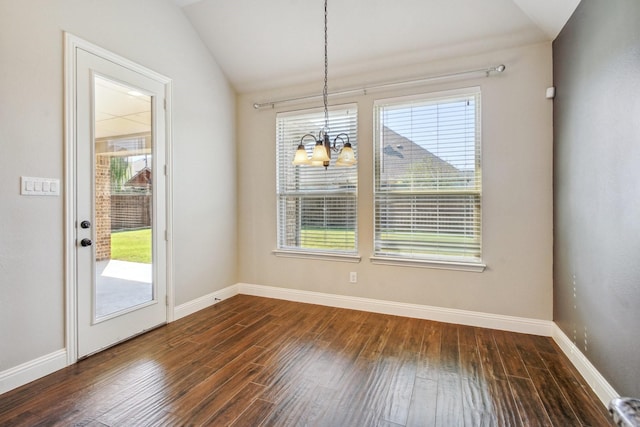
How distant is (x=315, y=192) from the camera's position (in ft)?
13.1

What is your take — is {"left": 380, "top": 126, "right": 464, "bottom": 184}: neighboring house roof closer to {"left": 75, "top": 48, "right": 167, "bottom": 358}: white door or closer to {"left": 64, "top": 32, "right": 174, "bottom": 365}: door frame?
{"left": 75, "top": 48, "right": 167, "bottom": 358}: white door

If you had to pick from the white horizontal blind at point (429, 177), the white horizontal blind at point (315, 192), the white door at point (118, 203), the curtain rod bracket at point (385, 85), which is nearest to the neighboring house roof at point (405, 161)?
the white horizontal blind at point (429, 177)

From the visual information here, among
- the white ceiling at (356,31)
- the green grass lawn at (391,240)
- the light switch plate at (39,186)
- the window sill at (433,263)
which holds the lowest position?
the window sill at (433,263)

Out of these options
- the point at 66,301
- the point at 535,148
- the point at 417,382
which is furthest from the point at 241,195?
the point at 535,148

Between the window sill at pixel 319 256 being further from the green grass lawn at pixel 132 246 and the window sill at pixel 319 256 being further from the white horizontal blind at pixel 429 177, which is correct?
the green grass lawn at pixel 132 246

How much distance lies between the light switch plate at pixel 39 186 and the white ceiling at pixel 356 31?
2309 mm

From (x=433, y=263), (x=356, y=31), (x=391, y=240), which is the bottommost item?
(x=433, y=263)

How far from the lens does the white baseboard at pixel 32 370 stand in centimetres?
212

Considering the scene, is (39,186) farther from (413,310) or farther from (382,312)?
(413,310)

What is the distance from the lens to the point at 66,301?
246 centimetres

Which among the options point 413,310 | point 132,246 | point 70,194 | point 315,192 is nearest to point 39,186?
point 70,194

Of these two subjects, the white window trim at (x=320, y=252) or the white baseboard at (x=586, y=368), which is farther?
the white window trim at (x=320, y=252)

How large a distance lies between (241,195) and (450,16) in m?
3.18

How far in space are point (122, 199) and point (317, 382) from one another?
7.75 ft
